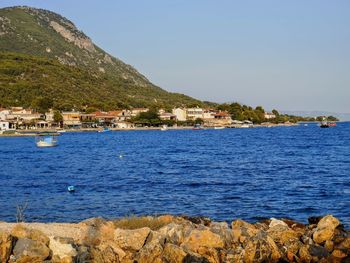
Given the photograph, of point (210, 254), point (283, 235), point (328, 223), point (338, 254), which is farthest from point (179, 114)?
point (210, 254)

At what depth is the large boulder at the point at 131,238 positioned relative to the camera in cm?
1323

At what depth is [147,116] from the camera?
175000 millimetres

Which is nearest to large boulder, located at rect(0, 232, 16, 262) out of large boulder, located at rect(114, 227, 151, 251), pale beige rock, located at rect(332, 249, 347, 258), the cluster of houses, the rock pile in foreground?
the rock pile in foreground

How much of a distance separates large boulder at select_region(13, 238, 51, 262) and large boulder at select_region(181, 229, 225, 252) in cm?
341

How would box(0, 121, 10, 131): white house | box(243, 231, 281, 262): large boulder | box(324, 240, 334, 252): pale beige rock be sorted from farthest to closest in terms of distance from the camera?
1. box(0, 121, 10, 131): white house
2. box(324, 240, 334, 252): pale beige rock
3. box(243, 231, 281, 262): large boulder

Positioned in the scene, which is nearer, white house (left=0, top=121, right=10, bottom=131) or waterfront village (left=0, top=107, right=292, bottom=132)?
white house (left=0, top=121, right=10, bottom=131)

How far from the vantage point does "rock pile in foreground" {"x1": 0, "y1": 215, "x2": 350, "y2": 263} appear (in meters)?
12.4

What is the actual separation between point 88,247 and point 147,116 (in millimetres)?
162457

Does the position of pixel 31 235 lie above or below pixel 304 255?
above

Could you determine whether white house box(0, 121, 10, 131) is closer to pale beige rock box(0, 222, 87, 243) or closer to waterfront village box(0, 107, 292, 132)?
waterfront village box(0, 107, 292, 132)

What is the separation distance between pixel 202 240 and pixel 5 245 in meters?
4.77

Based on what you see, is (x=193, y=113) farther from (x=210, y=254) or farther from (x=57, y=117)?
(x=210, y=254)

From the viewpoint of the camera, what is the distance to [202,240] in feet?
44.9

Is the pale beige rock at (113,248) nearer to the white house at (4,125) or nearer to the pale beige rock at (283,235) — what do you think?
the pale beige rock at (283,235)
